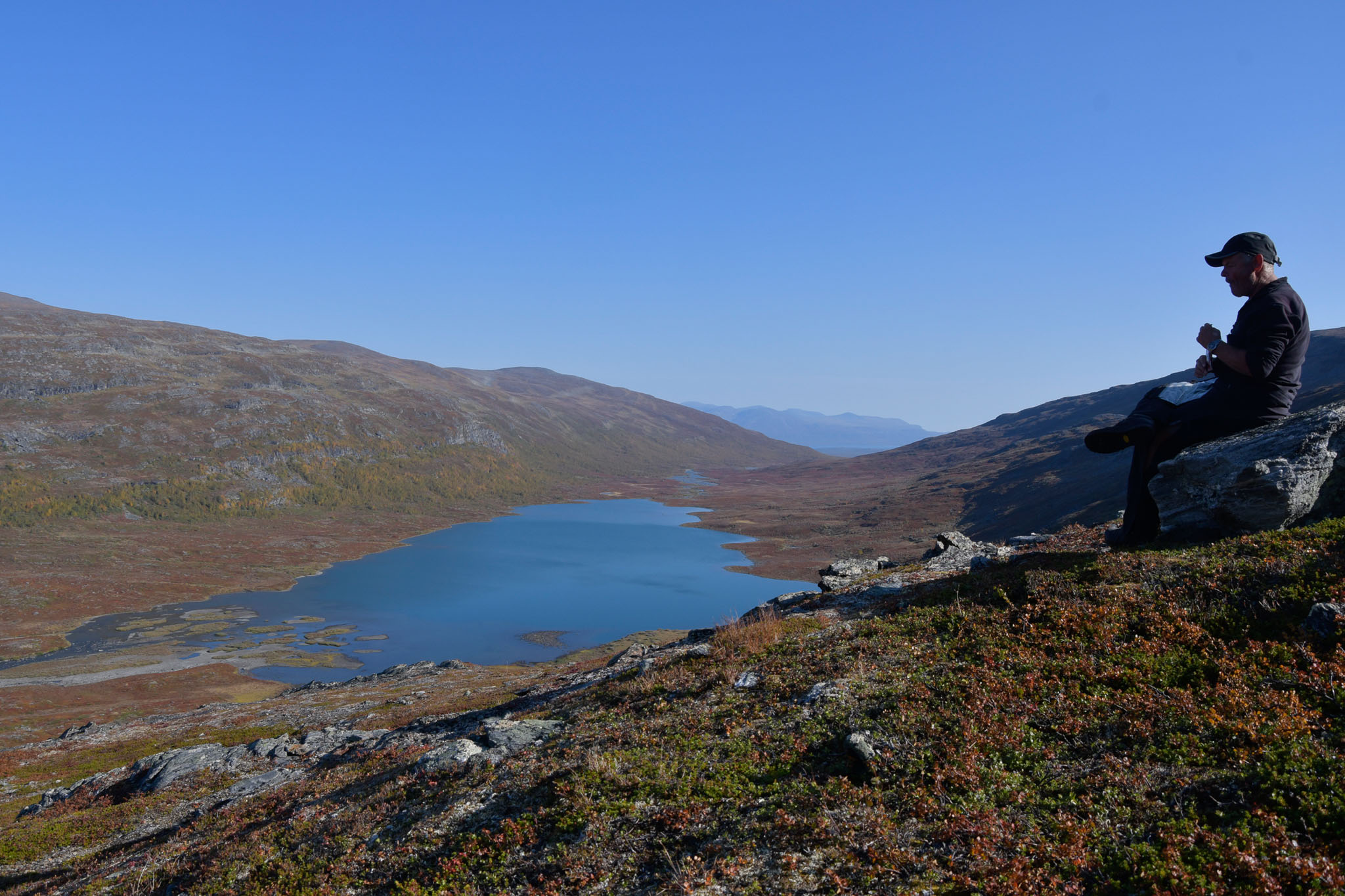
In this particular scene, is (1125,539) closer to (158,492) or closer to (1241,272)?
(1241,272)

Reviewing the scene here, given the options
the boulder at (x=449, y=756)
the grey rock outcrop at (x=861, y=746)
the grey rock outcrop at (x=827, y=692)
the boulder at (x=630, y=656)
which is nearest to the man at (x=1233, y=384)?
the grey rock outcrop at (x=827, y=692)

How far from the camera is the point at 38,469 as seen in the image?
13762 cm

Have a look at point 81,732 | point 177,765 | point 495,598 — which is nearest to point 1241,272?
point 177,765

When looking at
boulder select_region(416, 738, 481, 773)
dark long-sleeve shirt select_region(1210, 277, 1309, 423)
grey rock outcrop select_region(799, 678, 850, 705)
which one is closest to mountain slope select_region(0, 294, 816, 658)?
boulder select_region(416, 738, 481, 773)

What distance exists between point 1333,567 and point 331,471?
20293 centimetres

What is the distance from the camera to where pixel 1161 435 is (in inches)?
440

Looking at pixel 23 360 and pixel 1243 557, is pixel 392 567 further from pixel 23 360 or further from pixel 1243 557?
pixel 23 360

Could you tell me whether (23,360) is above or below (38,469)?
above

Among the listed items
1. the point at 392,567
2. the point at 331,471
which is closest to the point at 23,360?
the point at 331,471

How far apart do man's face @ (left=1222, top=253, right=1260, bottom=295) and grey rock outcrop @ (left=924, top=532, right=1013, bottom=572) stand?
8.57m

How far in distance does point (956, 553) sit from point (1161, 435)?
42.0 feet

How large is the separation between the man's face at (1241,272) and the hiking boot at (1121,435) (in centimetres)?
229

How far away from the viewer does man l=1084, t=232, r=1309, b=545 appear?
31.4 feet

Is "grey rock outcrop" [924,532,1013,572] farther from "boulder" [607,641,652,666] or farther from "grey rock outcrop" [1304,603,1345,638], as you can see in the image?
"boulder" [607,641,652,666]
